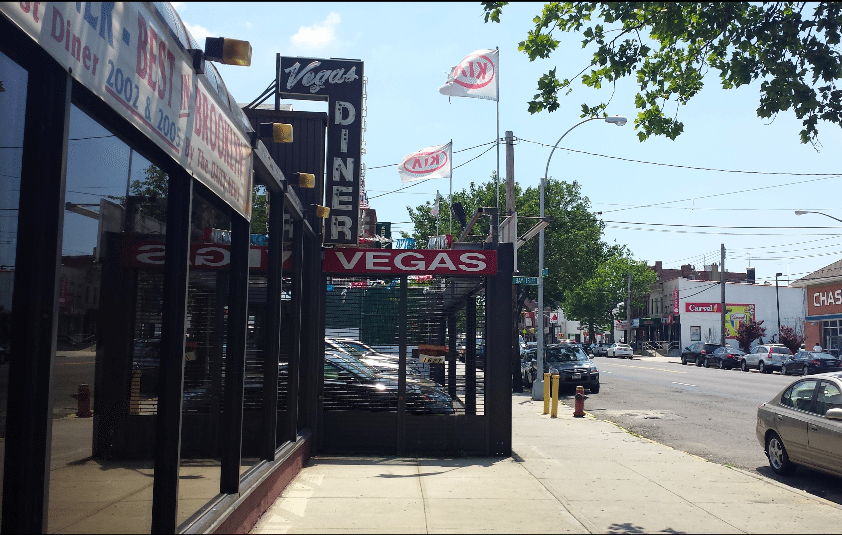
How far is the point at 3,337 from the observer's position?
329 cm

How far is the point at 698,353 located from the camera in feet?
166

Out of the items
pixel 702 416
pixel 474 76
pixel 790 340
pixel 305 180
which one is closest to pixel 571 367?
pixel 702 416

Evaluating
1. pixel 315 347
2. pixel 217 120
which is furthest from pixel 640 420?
pixel 217 120

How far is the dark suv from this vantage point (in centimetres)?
4969

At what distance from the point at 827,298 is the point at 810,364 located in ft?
55.8

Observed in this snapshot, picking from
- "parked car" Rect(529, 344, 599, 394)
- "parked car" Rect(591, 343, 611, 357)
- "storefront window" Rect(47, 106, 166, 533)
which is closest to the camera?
"storefront window" Rect(47, 106, 166, 533)

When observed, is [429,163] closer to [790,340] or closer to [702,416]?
[702,416]

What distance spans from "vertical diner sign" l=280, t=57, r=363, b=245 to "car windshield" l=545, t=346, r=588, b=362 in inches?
600

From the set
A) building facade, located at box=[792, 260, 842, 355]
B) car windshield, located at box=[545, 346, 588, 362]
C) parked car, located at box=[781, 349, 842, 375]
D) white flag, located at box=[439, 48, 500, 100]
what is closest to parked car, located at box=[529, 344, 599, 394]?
car windshield, located at box=[545, 346, 588, 362]

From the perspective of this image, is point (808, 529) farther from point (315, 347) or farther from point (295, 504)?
point (315, 347)

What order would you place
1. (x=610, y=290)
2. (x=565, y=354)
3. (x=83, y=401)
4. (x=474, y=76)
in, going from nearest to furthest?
1. (x=83, y=401)
2. (x=474, y=76)
3. (x=565, y=354)
4. (x=610, y=290)

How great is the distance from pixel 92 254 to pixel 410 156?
17650mm

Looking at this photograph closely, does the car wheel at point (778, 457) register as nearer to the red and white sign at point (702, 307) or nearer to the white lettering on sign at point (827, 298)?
the white lettering on sign at point (827, 298)

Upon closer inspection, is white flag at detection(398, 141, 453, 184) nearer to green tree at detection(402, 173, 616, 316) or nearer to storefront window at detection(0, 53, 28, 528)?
green tree at detection(402, 173, 616, 316)
